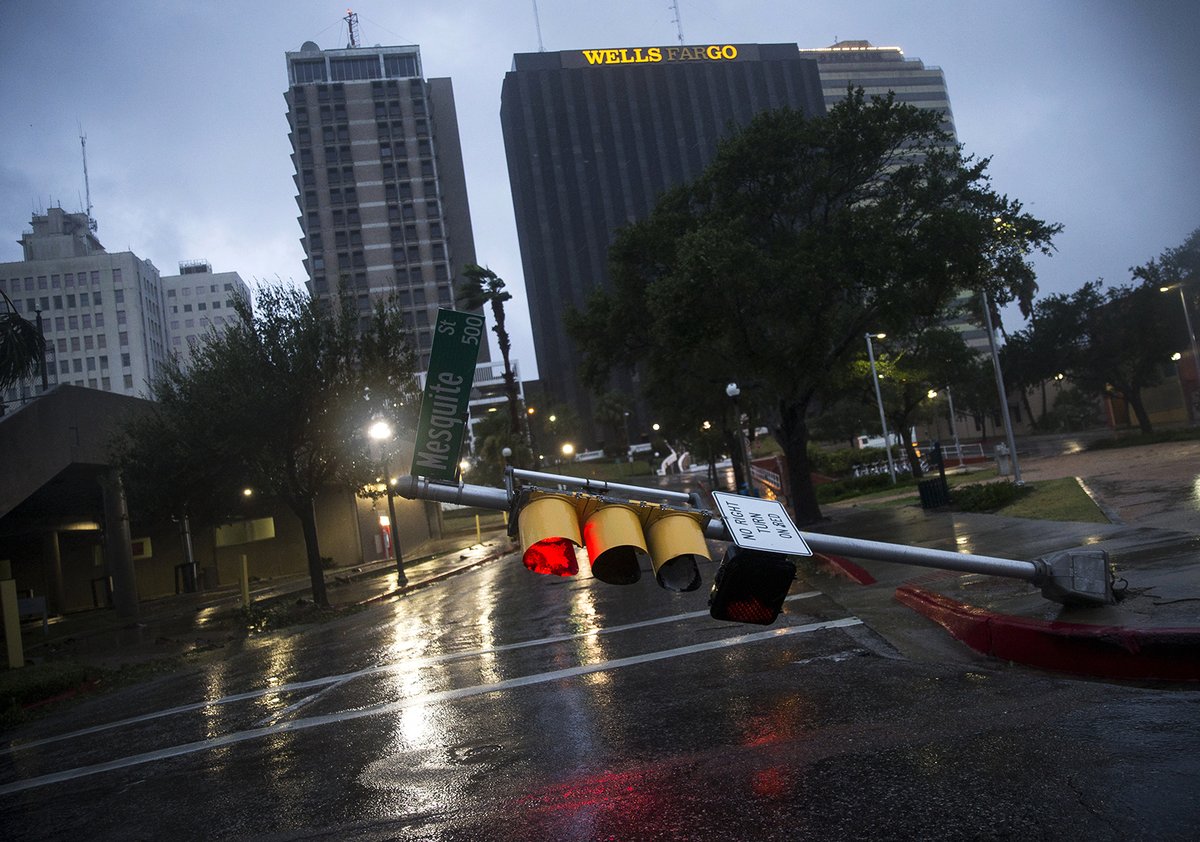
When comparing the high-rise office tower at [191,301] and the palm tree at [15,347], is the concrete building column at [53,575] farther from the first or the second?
the high-rise office tower at [191,301]

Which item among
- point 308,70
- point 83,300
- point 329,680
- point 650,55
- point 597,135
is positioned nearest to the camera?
point 329,680

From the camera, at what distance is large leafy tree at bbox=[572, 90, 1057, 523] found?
20.9m

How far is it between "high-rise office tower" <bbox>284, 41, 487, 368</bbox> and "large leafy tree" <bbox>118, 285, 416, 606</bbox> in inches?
3405

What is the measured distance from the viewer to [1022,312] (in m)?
58.7

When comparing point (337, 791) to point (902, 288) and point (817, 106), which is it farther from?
point (817, 106)

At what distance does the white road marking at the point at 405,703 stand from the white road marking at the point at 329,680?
1022 millimetres

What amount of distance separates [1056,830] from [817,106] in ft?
505

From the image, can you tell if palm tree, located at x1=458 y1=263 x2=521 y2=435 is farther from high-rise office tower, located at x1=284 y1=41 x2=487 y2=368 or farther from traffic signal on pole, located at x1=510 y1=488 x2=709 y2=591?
high-rise office tower, located at x1=284 y1=41 x2=487 y2=368

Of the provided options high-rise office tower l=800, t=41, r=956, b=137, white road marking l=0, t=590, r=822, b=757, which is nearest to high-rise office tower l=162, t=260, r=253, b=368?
high-rise office tower l=800, t=41, r=956, b=137

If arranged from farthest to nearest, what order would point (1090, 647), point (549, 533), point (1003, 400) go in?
1. point (1003, 400)
2. point (1090, 647)
3. point (549, 533)

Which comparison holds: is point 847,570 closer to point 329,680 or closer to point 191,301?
point 329,680

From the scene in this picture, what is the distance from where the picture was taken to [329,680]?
9.76m

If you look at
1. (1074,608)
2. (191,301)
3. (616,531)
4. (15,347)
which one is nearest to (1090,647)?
(1074,608)

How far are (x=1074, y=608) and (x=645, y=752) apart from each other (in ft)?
12.3
